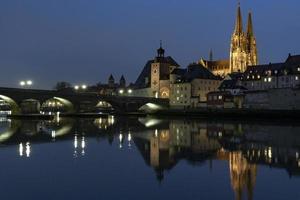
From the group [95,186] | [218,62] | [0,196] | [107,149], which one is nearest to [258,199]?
[95,186]

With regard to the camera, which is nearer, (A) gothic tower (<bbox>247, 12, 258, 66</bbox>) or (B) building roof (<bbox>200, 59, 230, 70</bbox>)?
(A) gothic tower (<bbox>247, 12, 258, 66</bbox>)

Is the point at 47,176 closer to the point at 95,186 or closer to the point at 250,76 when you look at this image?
the point at 95,186

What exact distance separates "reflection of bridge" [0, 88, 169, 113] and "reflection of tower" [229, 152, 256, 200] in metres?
56.5

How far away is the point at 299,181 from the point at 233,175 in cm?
298

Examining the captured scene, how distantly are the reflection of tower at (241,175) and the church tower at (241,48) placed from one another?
117m

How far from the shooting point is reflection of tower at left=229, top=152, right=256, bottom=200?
18.0 metres

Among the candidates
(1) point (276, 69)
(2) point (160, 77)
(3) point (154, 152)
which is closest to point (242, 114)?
(1) point (276, 69)

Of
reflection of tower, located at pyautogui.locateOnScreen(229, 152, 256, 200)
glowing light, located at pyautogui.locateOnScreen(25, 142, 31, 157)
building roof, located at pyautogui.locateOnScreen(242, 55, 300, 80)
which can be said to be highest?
building roof, located at pyautogui.locateOnScreen(242, 55, 300, 80)

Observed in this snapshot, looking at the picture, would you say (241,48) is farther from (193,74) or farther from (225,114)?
(225,114)

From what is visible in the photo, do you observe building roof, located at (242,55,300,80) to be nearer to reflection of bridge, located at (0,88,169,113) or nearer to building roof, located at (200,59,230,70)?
reflection of bridge, located at (0,88,169,113)

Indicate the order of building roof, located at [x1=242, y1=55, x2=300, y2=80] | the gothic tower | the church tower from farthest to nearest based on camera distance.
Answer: the gothic tower
the church tower
building roof, located at [x1=242, y1=55, x2=300, y2=80]

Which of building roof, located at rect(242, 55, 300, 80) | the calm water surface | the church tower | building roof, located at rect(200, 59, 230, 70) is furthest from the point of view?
building roof, located at rect(200, 59, 230, 70)

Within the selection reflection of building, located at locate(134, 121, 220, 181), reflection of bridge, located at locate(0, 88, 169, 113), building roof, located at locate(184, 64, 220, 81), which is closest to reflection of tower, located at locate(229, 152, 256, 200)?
reflection of building, located at locate(134, 121, 220, 181)

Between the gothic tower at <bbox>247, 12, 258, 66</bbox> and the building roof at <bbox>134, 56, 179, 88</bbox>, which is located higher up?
the gothic tower at <bbox>247, 12, 258, 66</bbox>
